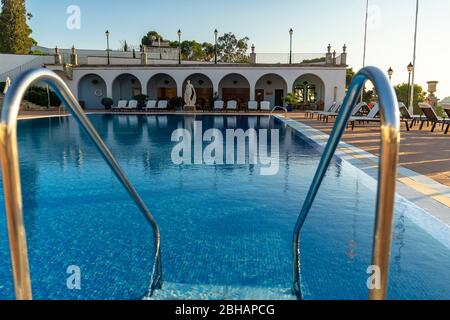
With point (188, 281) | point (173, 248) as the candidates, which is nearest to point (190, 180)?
point (173, 248)

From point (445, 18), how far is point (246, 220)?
2538cm

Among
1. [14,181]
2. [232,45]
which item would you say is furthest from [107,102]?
[232,45]

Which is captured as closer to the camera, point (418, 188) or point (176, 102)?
point (418, 188)

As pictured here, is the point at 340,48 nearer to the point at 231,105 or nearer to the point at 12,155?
the point at 231,105

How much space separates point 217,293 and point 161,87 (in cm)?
3006

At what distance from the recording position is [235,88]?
31078mm

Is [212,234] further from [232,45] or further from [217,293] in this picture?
[232,45]

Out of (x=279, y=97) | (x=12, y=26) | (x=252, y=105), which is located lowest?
(x=252, y=105)

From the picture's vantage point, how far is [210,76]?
28.6m

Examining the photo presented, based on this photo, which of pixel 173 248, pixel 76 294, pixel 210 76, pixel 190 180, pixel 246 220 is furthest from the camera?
pixel 210 76

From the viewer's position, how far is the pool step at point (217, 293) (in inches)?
118

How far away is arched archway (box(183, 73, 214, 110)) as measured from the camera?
3063cm

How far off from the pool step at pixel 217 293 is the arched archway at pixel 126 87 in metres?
30.2
